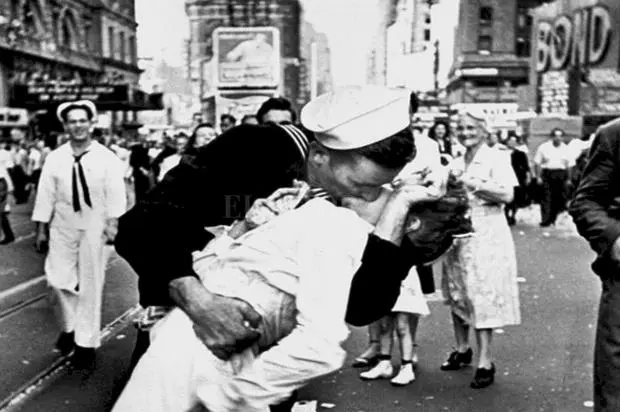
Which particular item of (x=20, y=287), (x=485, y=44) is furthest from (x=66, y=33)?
(x=485, y=44)

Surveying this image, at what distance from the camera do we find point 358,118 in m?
Answer: 2.11

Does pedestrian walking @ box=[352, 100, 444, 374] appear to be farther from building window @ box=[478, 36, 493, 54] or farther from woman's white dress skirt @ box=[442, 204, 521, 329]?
building window @ box=[478, 36, 493, 54]

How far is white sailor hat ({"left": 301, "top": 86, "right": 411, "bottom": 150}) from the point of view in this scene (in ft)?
6.91

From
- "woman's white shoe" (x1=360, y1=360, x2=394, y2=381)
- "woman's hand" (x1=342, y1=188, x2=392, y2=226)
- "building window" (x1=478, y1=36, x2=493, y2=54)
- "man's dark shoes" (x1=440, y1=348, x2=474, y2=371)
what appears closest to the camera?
"woman's hand" (x1=342, y1=188, x2=392, y2=226)

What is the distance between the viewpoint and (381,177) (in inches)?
86.4

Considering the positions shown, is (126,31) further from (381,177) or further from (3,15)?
(381,177)

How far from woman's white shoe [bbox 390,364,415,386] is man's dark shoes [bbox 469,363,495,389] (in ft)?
1.32

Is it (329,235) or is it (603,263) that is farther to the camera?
(603,263)

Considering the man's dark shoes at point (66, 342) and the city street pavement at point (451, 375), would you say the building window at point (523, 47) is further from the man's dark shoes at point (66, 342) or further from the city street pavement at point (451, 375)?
the man's dark shoes at point (66, 342)

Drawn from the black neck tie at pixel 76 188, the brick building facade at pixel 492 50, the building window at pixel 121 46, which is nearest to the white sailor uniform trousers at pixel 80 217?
the black neck tie at pixel 76 188

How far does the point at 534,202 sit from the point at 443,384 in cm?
1587

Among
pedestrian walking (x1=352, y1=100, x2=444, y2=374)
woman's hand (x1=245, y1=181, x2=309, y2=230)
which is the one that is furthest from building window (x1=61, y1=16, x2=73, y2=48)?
woman's hand (x1=245, y1=181, x2=309, y2=230)

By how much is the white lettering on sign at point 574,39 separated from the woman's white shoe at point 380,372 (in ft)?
125

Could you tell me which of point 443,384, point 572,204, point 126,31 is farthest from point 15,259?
point 126,31
